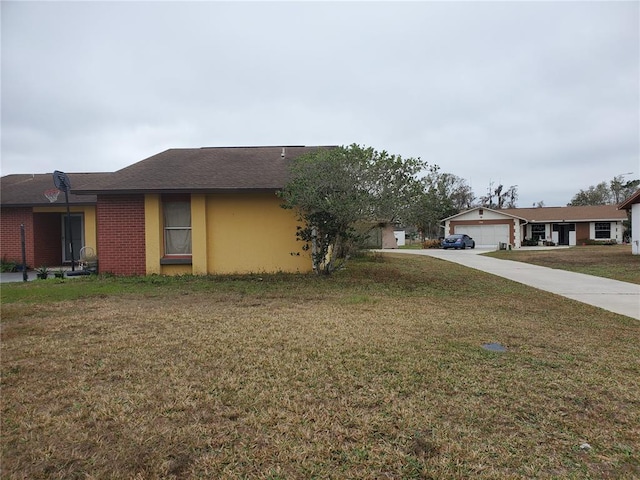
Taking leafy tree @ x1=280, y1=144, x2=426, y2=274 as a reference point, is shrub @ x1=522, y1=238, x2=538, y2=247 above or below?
below

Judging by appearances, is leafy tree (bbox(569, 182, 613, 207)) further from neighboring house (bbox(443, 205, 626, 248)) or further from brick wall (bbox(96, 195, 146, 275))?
brick wall (bbox(96, 195, 146, 275))

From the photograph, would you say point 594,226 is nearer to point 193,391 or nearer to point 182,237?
point 182,237

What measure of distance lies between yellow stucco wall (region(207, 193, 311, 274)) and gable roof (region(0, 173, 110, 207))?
15.7ft

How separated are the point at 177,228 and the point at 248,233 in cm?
209

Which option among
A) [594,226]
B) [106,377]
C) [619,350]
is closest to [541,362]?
[619,350]

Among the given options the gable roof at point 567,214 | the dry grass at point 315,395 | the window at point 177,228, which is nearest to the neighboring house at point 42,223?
the window at point 177,228

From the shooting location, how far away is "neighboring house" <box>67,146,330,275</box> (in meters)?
10.7

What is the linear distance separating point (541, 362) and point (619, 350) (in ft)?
4.43

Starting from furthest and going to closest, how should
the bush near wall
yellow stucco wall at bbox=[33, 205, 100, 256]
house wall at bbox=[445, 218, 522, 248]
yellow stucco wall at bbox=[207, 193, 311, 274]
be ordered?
1. house wall at bbox=[445, 218, 522, 248]
2. the bush near wall
3. yellow stucco wall at bbox=[33, 205, 100, 256]
4. yellow stucco wall at bbox=[207, 193, 311, 274]

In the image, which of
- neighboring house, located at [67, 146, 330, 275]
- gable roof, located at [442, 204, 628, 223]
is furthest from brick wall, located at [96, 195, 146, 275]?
gable roof, located at [442, 204, 628, 223]

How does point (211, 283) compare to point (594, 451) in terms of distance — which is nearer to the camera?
point (594, 451)

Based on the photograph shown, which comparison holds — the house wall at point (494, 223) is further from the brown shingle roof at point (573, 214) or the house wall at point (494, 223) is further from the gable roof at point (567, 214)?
the brown shingle roof at point (573, 214)

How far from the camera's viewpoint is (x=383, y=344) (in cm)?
475

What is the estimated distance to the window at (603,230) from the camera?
116 ft
